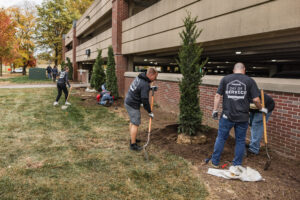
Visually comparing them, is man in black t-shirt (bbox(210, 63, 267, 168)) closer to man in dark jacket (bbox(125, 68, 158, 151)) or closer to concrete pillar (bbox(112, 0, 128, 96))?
man in dark jacket (bbox(125, 68, 158, 151))

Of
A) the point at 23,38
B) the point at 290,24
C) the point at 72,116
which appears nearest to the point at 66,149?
the point at 72,116

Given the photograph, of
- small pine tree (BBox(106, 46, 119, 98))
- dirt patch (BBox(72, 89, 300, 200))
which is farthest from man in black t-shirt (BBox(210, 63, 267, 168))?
small pine tree (BBox(106, 46, 119, 98))

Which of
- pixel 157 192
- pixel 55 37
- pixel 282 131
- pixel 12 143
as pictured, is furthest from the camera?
pixel 55 37

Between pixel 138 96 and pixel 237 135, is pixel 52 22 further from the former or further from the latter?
pixel 237 135

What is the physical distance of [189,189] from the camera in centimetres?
334

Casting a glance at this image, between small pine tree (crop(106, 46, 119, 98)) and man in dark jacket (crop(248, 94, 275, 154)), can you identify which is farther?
small pine tree (crop(106, 46, 119, 98))

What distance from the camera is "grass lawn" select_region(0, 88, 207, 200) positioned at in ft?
10.5

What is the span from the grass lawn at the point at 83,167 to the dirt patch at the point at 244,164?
288 millimetres

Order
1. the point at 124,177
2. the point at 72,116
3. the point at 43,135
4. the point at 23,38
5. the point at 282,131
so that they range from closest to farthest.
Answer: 1. the point at 124,177
2. the point at 282,131
3. the point at 43,135
4. the point at 72,116
5. the point at 23,38

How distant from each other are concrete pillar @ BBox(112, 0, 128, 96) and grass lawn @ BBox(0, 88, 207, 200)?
23.9 feet

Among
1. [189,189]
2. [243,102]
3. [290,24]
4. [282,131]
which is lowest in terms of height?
[189,189]

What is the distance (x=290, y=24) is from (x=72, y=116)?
305 inches

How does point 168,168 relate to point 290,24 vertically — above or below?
below

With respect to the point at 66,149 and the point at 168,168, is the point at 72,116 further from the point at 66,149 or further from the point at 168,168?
the point at 168,168
